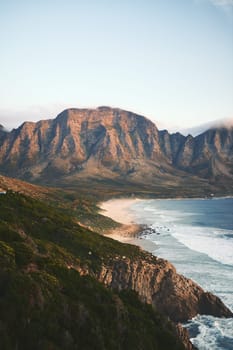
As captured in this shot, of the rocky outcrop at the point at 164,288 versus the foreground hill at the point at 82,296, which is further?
the rocky outcrop at the point at 164,288

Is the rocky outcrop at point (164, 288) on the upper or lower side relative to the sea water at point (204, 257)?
upper

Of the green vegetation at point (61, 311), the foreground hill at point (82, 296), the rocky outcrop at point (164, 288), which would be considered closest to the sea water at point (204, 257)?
the rocky outcrop at point (164, 288)

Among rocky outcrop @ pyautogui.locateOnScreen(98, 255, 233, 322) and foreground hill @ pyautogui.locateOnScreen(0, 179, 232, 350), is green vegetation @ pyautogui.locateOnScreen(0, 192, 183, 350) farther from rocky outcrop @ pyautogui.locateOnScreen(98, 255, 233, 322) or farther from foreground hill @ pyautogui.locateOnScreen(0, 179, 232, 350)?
rocky outcrop @ pyautogui.locateOnScreen(98, 255, 233, 322)

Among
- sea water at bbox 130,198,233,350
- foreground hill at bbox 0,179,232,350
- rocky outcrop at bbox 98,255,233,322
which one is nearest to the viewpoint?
foreground hill at bbox 0,179,232,350

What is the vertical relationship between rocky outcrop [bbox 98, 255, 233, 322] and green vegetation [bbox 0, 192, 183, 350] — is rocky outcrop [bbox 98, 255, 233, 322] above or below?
below

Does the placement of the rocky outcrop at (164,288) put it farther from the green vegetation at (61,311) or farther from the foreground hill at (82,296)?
the green vegetation at (61,311)

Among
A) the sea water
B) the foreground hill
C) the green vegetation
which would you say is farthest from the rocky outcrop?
the green vegetation

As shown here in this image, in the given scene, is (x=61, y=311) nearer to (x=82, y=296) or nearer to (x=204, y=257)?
(x=82, y=296)
